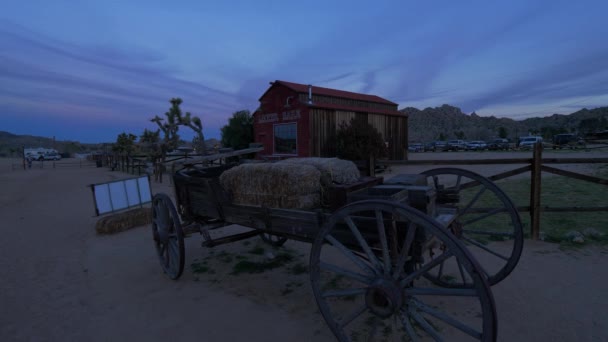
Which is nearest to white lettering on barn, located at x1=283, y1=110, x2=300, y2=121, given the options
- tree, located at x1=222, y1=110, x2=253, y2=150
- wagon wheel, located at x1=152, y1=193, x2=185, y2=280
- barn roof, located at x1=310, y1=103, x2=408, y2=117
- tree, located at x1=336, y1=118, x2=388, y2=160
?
barn roof, located at x1=310, y1=103, x2=408, y2=117

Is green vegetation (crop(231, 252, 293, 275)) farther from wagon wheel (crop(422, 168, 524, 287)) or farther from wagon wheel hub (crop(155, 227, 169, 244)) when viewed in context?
wagon wheel (crop(422, 168, 524, 287))

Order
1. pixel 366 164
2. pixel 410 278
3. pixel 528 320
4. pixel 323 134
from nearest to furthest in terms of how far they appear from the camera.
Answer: pixel 410 278 < pixel 528 320 < pixel 366 164 < pixel 323 134

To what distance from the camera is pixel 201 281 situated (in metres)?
4.18

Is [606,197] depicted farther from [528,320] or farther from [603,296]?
[528,320]

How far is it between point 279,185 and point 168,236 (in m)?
2.03

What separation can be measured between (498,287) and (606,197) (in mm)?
6784

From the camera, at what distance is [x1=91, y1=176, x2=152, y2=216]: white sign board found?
7.21 metres

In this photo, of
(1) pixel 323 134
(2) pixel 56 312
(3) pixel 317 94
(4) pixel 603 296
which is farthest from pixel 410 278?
(3) pixel 317 94

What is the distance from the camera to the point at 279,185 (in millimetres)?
3230

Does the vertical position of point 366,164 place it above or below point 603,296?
above

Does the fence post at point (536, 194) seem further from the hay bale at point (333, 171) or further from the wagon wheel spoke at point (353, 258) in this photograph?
the wagon wheel spoke at point (353, 258)

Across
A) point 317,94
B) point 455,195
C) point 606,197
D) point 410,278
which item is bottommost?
point 606,197

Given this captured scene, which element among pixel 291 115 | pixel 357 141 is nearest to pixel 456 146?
pixel 357 141

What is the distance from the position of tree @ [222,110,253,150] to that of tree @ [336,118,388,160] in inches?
366
